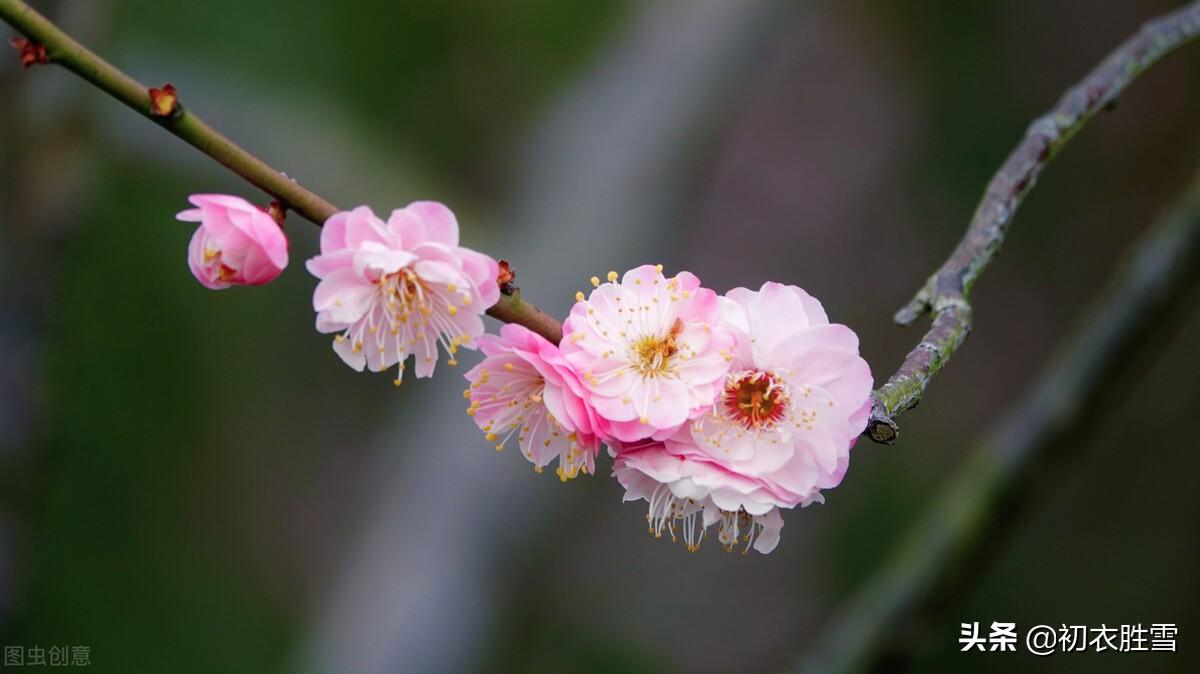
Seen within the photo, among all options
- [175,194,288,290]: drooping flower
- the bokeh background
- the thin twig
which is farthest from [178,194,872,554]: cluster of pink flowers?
the bokeh background

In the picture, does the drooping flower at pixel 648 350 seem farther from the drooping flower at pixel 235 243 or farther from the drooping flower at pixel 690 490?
the drooping flower at pixel 235 243

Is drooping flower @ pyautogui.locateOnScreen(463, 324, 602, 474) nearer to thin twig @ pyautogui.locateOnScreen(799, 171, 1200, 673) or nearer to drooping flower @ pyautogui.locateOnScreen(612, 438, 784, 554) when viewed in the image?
drooping flower @ pyautogui.locateOnScreen(612, 438, 784, 554)

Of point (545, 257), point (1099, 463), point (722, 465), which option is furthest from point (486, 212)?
point (722, 465)

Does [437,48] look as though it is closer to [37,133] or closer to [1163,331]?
[37,133]

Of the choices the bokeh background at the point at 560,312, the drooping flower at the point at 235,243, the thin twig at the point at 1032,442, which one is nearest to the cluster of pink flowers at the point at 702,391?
the drooping flower at the point at 235,243

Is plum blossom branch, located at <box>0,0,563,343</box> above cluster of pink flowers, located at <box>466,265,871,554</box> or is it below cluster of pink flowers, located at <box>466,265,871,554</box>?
above

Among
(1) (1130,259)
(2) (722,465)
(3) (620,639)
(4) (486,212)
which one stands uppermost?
(4) (486,212)
